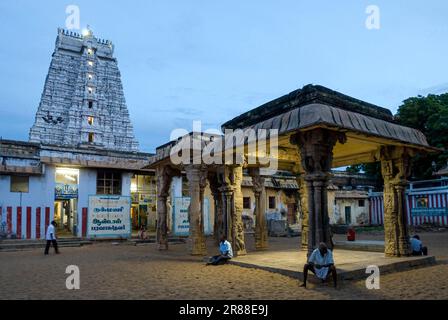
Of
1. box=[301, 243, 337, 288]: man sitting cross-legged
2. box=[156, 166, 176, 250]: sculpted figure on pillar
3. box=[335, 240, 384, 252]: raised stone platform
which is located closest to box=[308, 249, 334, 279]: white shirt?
box=[301, 243, 337, 288]: man sitting cross-legged

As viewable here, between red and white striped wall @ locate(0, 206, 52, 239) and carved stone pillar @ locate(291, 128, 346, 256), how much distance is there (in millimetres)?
17060

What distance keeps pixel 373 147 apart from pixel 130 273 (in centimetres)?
742

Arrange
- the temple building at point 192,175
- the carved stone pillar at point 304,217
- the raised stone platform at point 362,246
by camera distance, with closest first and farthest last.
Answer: the temple building at point 192,175 < the raised stone platform at point 362,246 < the carved stone pillar at point 304,217

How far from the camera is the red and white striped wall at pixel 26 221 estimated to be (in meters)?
19.5

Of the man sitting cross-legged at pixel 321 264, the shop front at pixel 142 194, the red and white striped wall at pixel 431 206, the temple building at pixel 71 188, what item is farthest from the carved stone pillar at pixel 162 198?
the red and white striped wall at pixel 431 206

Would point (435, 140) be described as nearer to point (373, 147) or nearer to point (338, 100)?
point (373, 147)

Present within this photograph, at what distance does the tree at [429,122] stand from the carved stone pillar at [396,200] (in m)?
17.4

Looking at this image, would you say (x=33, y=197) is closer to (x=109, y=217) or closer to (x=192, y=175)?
(x=109, y=217)

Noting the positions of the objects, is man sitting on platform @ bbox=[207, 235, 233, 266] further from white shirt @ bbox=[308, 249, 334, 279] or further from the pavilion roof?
white shirt @ bbox=[308, 249, 334, 279]

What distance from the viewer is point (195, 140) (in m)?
12.5

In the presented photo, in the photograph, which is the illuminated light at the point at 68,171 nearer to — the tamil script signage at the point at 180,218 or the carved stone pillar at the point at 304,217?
the tamil script signage at the point at 180,218

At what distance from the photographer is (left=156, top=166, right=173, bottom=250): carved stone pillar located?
15.5 meters

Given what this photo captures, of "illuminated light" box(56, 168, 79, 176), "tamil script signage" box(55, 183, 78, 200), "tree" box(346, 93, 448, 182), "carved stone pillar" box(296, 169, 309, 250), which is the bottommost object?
"carved stone pillar" box(296, 169, 309, 250)
